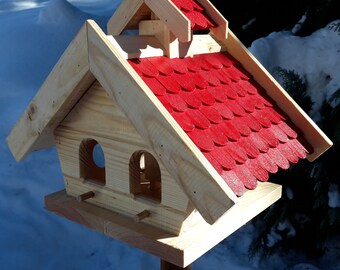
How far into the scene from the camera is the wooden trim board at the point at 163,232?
862mm

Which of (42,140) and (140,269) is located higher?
(42,140)

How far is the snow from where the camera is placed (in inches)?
85.0

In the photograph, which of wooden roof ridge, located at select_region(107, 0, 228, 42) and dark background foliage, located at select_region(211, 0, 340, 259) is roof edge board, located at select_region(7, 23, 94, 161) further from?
dark background foliage, located at select_region(211, 0, 340, 259)

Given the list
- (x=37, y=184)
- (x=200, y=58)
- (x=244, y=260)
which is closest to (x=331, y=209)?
(x=244, y=260)

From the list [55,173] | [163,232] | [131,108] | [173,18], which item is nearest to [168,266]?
[163,232]

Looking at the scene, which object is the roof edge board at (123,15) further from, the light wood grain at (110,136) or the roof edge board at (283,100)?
the roof edge board at (283,100)

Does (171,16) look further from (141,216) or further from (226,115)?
(141,216)

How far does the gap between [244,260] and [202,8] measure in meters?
1.75

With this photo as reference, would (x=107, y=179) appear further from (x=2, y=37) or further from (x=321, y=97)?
(x=2, y=37)

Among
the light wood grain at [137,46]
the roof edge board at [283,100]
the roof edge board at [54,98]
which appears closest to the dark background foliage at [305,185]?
the roof edge board at [283,100]

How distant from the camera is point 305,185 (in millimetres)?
2037

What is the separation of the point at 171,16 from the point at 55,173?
260 cm

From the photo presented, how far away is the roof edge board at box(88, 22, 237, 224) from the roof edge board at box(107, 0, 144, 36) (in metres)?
0.21

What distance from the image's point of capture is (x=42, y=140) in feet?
3.54
